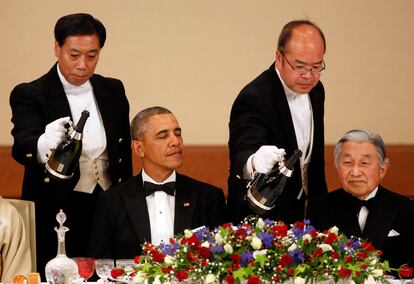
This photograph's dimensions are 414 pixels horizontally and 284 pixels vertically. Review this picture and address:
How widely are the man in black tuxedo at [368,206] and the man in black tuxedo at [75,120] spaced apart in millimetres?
916

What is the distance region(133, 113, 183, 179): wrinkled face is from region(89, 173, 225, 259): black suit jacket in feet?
0.28

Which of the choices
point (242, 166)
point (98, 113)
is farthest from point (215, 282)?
point (98, 113)

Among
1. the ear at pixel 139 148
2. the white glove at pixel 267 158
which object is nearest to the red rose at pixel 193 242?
the white glove at pixel 267 158

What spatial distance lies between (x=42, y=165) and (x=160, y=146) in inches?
19.9

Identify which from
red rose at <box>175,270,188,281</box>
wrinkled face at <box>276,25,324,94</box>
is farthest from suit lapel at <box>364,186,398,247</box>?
red rose at <box>175,270,188,281</box>

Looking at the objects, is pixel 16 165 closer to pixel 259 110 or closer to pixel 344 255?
pixel 259 110

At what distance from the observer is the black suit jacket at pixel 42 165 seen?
14.5 ft

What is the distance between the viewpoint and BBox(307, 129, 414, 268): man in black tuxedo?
166 inches

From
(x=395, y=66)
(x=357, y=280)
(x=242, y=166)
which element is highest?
(x=395, y=66)

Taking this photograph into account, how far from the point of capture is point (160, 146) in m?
4.23

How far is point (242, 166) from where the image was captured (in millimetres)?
4047

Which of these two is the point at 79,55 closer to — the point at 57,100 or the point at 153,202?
the point at 57,100

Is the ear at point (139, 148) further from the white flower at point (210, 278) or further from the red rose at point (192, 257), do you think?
the white flower at point (210, 278)

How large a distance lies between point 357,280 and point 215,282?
17.6 inches
